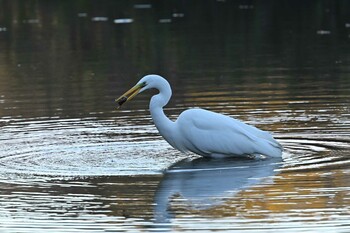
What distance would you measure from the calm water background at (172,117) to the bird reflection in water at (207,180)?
2cm

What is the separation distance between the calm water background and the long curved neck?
34 cm

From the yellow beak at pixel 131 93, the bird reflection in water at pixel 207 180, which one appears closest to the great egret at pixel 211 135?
the yellow beak at pixel 131 93

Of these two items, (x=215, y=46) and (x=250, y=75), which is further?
(x=215, y=46)

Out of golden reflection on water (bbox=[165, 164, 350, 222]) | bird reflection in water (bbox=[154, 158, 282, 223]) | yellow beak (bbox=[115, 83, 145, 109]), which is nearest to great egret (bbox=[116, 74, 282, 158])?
yellow beak (bbox=[115, 83, 145, 109])

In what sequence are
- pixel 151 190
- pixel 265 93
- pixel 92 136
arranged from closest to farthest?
pixel 151 190 → pixel 92 136 → pixel 265 93

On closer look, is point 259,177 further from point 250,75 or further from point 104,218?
point 250,75

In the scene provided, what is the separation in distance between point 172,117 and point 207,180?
4.16m

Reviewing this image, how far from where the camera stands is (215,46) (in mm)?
26016

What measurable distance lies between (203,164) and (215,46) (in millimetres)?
13352

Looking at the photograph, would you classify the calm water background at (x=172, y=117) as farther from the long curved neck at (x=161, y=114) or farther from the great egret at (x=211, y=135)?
the long curved neck at (x=161, y=114)

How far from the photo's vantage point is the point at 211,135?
42.5 ft

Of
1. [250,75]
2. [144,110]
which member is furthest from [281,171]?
[250,75]

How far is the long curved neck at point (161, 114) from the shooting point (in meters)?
13.0

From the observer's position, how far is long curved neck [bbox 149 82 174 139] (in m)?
13.0
